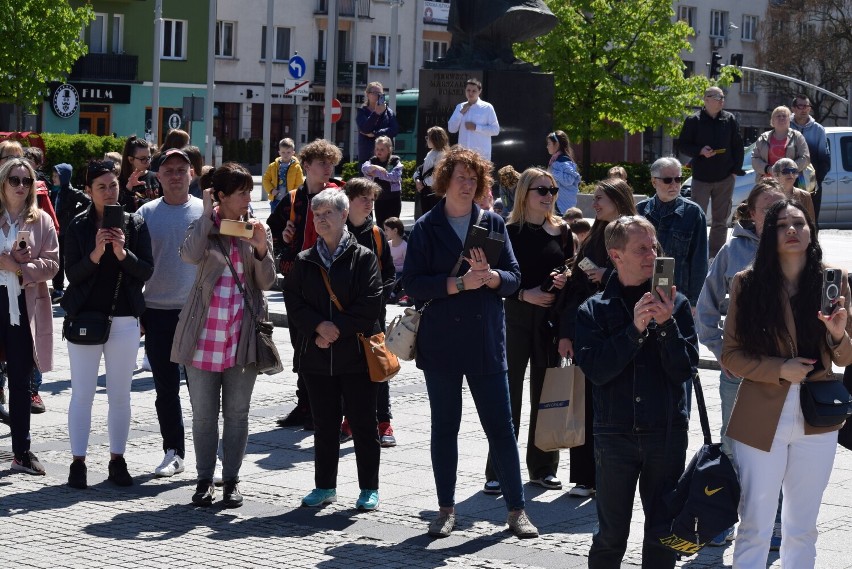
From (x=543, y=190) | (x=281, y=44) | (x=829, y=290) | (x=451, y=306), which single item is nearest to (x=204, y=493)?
(x=451, y=306)

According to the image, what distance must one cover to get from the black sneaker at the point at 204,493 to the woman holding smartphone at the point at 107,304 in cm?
69

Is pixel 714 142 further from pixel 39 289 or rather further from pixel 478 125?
pixel 39 289

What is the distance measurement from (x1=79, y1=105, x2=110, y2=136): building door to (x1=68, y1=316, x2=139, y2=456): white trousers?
5484 cm

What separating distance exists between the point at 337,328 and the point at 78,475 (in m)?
1.93

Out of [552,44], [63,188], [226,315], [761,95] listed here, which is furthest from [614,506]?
[761,95]

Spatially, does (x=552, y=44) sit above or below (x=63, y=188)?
above

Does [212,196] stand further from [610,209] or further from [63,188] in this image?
[63,188]

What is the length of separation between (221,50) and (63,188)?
53396mm

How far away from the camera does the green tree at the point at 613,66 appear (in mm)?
51656

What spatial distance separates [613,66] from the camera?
52.9m

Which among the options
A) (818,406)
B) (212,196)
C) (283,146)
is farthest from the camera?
(283,146)

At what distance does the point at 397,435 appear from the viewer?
436 inches

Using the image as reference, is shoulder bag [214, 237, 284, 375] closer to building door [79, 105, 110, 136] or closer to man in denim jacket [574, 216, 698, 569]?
man in denim jacket [574, 216, 698, 569]

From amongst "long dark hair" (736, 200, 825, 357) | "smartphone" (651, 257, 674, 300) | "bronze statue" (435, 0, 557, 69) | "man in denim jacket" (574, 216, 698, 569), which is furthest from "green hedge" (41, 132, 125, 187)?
"smartphone" (651, 257, 674, 300)
